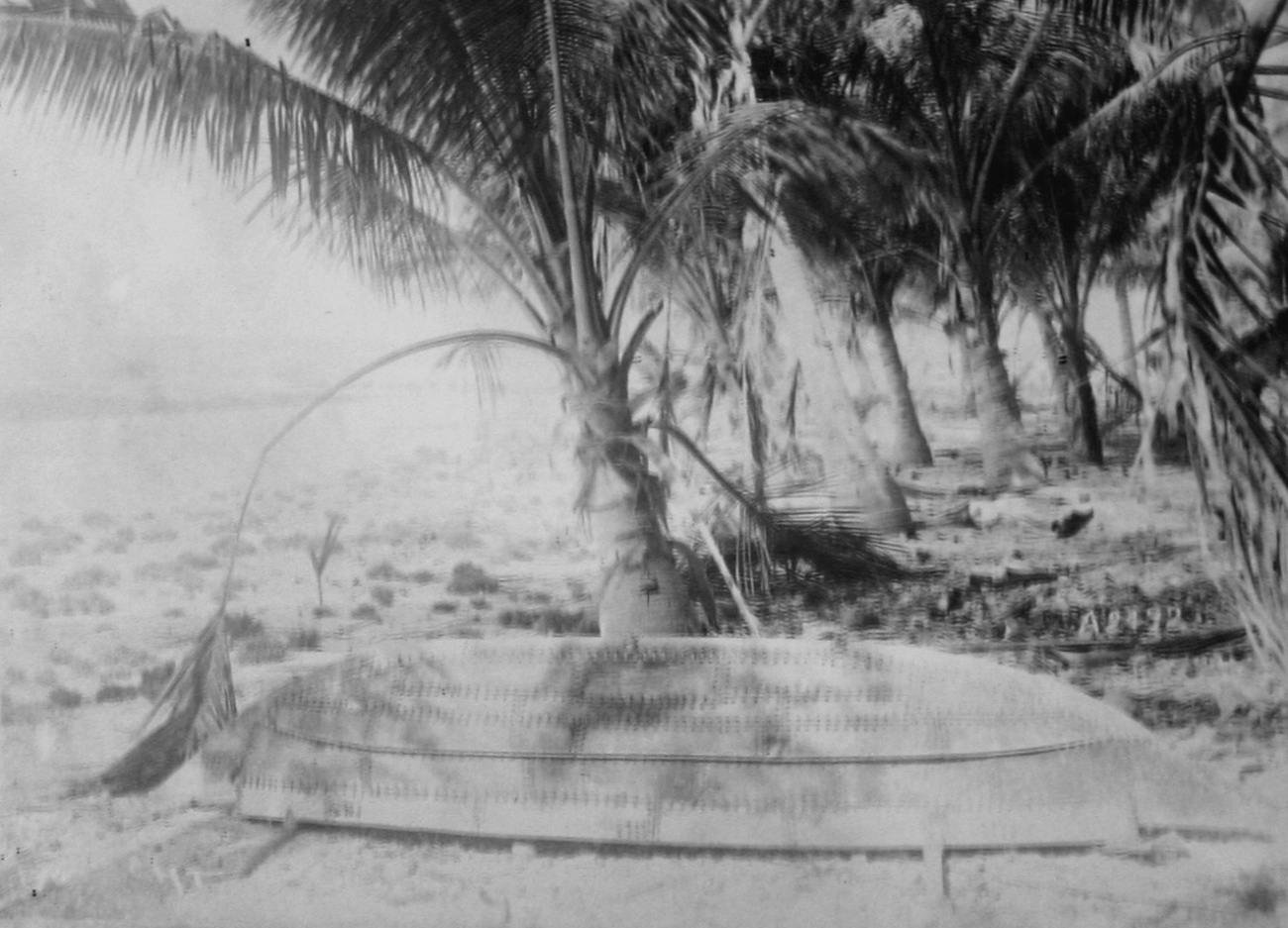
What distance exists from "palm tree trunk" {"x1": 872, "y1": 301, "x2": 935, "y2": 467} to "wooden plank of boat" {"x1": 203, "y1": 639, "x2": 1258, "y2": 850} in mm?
396

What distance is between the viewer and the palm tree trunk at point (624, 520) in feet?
7.36

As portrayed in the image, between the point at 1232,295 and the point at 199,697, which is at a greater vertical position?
the point at 1232,295

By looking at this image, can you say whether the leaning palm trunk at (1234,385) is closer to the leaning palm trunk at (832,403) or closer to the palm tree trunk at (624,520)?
the leaning palm trunk at (832,403)

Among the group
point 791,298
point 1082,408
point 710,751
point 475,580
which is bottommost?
point 710,751

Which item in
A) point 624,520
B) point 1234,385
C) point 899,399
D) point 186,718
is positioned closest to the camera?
point 1234,385

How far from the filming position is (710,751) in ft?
7.18

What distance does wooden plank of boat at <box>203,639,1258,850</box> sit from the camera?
2.06 metres

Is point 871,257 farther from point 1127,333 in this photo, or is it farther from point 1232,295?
point 1232,295

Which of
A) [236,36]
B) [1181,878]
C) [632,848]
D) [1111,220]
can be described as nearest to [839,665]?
[632,848]

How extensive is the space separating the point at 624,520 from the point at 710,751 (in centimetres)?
51

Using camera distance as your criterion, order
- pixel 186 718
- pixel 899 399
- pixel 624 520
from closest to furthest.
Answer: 1. pixel 899 399
2. pixel 624 520
3. pixel 186 718

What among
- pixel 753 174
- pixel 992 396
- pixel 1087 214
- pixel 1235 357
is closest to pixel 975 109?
pixel 1087 214

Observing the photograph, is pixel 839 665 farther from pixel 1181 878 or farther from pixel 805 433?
pixel 1181 878

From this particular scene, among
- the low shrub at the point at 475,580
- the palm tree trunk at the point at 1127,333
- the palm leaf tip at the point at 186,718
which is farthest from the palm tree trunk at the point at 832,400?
the palm leaf tip at the point at 186,718
